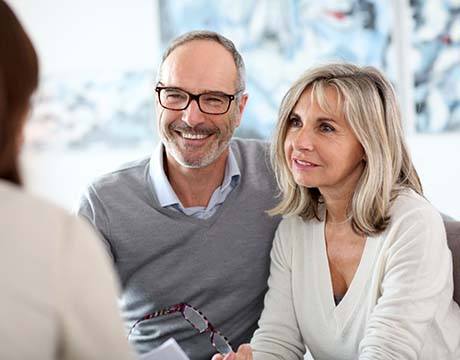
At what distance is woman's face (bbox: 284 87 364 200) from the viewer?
1880mm

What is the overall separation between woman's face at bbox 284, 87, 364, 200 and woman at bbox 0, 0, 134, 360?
107 cm

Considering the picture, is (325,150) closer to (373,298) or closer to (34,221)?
(373,298)

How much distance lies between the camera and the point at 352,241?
1.91 metres

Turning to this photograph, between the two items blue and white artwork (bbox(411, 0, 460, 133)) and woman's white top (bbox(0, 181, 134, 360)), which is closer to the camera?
woman's white top (bbox(0, 181, 134, 360))

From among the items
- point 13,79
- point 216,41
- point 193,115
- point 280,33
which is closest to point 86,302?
point 13,79

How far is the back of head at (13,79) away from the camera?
89 cm

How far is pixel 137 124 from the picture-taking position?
4.35 metres

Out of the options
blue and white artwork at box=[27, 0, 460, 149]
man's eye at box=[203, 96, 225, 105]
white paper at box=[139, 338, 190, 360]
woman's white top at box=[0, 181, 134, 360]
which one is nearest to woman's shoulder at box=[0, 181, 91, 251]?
woman's white top at box=[0, 181, 134, 360]

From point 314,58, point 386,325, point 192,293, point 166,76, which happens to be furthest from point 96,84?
point 386,325

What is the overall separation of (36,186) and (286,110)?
291cm

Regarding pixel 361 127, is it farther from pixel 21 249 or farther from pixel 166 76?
pixel 21 249

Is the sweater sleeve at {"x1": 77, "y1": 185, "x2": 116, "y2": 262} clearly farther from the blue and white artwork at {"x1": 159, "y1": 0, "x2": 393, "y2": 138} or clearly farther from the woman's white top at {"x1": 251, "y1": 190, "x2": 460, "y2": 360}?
the blue and white artwork at {"x1": 159, "y1": 0, "x2": 393, "y2": 138}

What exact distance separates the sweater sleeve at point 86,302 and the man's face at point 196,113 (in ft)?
4.18

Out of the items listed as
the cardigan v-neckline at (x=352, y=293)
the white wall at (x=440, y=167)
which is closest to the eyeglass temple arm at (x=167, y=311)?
the cardigan v-neckline at (x=352, y=293)
